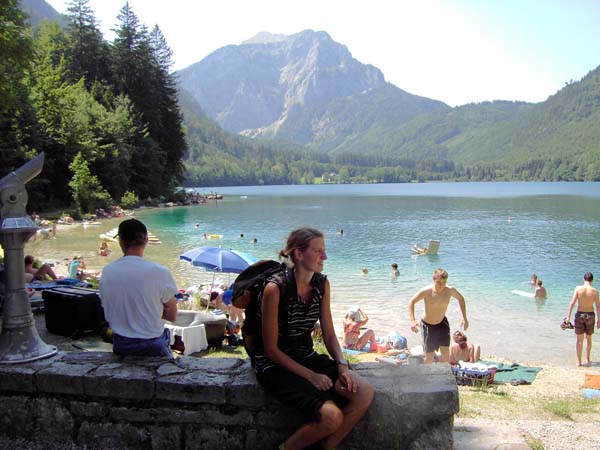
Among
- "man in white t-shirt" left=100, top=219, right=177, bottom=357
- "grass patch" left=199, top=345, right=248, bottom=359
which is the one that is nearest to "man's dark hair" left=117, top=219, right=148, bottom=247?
"man in white t-shirt" left=100, top=219, right=177, bottom=357

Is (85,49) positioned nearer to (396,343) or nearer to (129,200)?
(129,200)

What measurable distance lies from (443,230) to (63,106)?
38172 mm

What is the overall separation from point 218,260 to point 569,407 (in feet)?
30.2

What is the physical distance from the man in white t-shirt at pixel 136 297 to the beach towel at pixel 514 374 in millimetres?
7199

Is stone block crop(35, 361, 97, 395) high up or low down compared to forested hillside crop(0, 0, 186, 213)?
down

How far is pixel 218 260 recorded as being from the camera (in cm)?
1391

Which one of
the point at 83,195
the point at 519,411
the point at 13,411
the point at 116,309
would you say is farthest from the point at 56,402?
the point at 83,195

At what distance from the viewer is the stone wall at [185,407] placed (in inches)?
134

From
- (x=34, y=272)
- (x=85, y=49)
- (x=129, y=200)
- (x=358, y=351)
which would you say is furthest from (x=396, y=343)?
(x=85, y=49)

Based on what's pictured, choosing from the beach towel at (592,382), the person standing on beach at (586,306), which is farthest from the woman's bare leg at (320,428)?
the person standing on beach at (586,306)

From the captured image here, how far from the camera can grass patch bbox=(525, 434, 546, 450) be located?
3.81m

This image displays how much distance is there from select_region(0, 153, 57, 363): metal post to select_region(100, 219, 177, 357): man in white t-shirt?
0.63 metres

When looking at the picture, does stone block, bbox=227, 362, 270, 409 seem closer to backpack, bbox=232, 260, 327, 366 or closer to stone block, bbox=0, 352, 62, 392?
backpack, bbox=232, 260, 327, 366

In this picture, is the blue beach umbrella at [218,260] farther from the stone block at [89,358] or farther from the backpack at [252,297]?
the backpack at [252,297]
